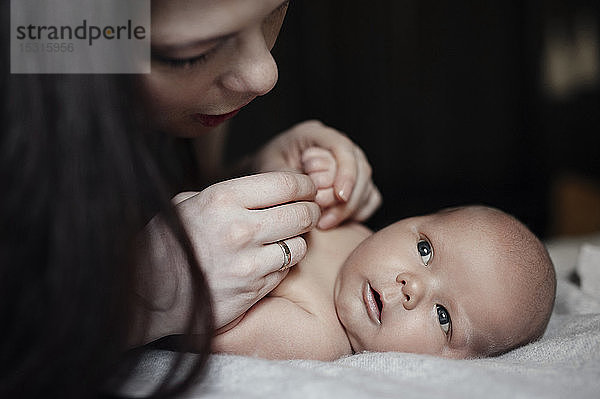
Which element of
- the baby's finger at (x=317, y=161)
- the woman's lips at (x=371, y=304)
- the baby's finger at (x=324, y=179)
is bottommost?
the woman's lips at (x=371, y=304)

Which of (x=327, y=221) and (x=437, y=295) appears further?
(x=327, y=221)

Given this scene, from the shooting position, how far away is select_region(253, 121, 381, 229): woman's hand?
1.17 m

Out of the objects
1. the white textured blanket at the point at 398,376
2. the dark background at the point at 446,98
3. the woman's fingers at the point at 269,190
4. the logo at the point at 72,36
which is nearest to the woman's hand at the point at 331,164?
the woman's fingers at the point at 269,190

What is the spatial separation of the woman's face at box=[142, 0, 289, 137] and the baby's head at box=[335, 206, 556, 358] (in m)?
0.36

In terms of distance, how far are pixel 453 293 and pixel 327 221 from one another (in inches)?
10.4

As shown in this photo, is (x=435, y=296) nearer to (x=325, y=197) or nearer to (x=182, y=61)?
(x=325, y=197)

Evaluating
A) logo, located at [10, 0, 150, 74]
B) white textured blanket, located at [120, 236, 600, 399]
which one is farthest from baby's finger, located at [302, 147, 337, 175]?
logo, located at [10, 0, 150, 74]

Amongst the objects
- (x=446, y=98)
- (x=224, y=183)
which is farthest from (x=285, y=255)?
(x=446, y=98)

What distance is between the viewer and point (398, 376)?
785mm

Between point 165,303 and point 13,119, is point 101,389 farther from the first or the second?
point 13,119

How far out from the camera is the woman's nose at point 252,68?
0.83m

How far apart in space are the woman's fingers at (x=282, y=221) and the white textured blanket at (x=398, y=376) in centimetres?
16

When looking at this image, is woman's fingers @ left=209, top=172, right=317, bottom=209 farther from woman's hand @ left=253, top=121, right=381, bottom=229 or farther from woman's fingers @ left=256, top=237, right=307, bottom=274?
woman's hand @ left=253, top=121, right=381, bottom=229

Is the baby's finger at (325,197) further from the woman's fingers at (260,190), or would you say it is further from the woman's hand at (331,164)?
the woman's fingers at (260,190)
